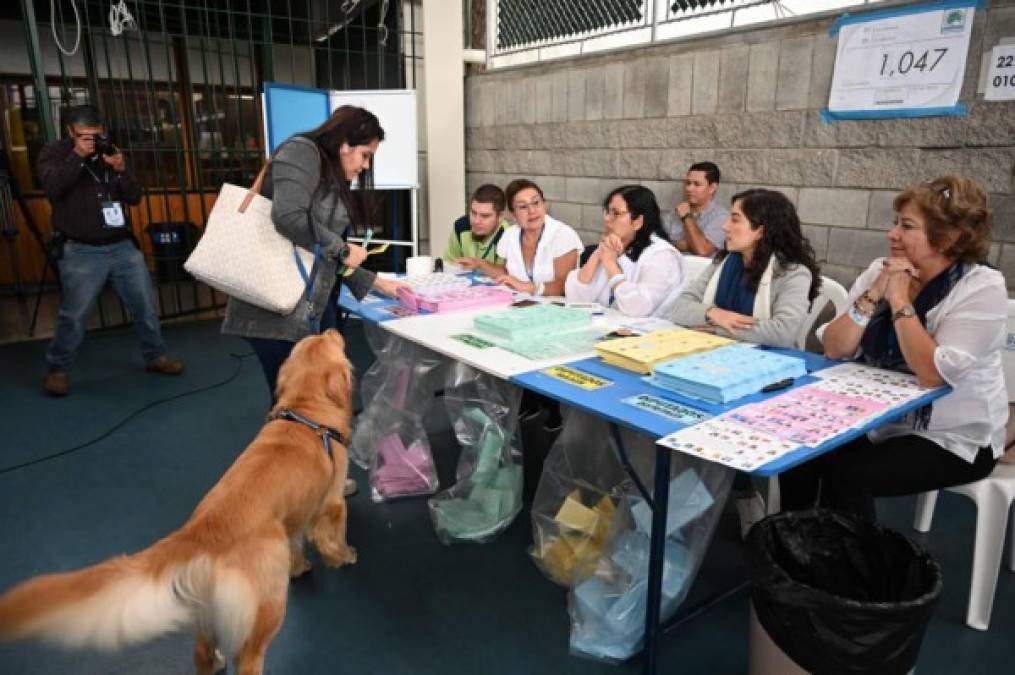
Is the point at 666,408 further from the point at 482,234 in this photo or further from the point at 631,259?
the point at 482,234

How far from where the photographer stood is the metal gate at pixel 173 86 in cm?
508

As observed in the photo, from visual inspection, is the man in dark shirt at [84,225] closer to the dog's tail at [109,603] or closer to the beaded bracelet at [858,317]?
the dog's tail at [109,603]

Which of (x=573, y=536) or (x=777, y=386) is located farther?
(x=573, y=536)

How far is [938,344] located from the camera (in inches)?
67.9

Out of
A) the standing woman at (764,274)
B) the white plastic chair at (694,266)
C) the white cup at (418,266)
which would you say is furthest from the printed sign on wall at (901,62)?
the white cup at (418,266)

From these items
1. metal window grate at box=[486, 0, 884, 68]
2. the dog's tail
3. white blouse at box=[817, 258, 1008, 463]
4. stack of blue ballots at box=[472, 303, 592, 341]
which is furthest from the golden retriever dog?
metal window grate at box=[486, 0, 884, 68]

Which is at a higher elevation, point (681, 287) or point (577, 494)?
point (681, 287)

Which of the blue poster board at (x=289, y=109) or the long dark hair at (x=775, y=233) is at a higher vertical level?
the blue poster board at (x=289, y=109)

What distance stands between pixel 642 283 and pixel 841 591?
1369mm

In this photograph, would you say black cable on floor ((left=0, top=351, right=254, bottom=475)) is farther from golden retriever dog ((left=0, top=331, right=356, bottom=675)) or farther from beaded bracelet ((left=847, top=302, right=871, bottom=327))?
beaded bracelet ((left=847, top=302, right=871, bottom=327))

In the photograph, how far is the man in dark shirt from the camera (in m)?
3.60

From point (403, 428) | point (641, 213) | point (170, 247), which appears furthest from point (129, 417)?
point (641, 213)

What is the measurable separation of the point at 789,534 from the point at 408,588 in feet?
3.83

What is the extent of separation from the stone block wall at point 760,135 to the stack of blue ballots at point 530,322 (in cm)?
169
